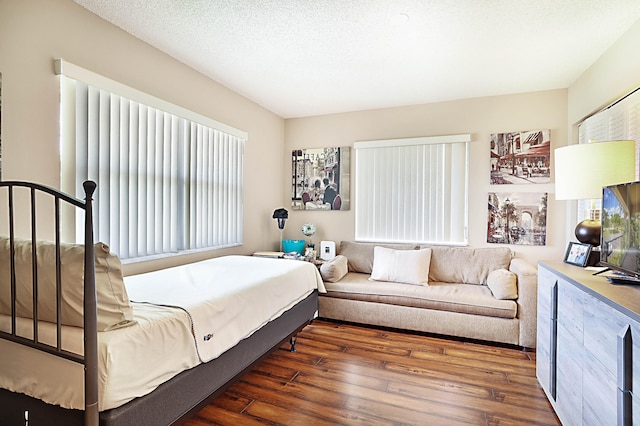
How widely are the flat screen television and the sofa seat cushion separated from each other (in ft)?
4.58

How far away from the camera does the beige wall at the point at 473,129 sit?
3490 mm

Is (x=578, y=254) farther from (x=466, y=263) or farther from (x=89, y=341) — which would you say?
(x=89, y=341)

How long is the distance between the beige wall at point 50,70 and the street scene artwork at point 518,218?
3173 mm

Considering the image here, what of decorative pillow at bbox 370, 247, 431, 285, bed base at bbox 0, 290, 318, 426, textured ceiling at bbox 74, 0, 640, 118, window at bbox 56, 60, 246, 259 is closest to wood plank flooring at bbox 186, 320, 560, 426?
bed base at bbox 0, 290, 318, 426

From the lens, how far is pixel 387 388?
86.8 inches

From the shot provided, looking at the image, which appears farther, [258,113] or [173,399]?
[258,113]

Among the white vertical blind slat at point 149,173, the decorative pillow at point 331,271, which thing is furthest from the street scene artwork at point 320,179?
the white vertical blind slat at point 149,173

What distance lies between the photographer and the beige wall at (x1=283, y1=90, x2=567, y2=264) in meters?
3.49

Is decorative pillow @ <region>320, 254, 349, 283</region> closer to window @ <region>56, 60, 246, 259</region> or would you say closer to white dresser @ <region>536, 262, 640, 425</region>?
window @ <region>56, 60, 246, 259</region>

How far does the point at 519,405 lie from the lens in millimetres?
2020

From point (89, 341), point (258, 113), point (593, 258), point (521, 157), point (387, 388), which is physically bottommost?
point (387, 388)

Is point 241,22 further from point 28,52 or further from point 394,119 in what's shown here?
point 394,119

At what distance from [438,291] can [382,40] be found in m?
2.29

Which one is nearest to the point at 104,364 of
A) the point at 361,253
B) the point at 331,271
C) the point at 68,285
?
the point at 68,285
